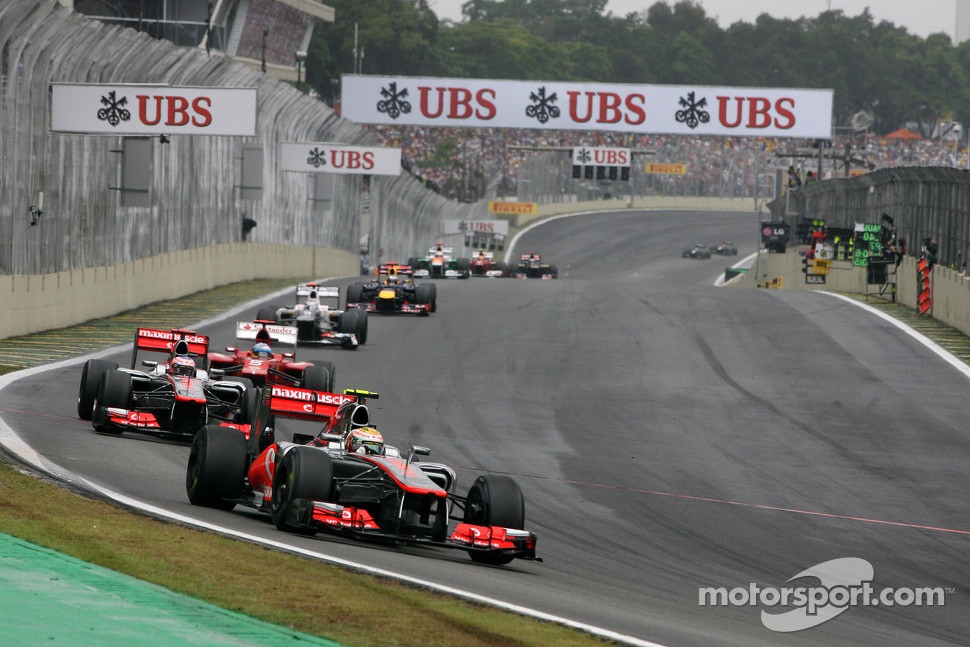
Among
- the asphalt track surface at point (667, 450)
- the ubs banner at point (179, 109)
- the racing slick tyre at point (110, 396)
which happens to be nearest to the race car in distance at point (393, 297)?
the asphalt track surface at point (667, 450)

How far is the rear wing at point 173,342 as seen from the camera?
14898mm

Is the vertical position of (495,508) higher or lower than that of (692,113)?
lower

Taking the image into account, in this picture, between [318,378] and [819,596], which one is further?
[318,378]

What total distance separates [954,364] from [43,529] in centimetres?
1800

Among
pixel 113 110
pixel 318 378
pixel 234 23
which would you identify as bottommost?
pixel 318 378

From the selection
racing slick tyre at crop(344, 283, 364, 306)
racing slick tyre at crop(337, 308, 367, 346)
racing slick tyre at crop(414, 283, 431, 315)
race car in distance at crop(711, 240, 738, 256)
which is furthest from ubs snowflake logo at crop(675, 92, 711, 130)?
A: racing slick tyre at crop(337, 308, 367, 346)

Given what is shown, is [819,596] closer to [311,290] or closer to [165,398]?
[165,398]

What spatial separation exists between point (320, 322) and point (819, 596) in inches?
588

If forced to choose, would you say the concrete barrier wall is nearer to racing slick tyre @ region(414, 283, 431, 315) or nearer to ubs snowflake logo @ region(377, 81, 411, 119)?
racing slick tyre @ region(414, 283, 431, 315)

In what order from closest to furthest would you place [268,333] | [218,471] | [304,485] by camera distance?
[304,485]
[218,471]
[268,333]

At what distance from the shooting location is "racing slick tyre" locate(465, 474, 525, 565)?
9648mm

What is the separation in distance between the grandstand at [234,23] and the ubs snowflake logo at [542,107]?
11.0 meters

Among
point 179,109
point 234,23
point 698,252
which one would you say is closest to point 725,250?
point 698,252

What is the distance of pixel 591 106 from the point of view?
6788 centimetres
